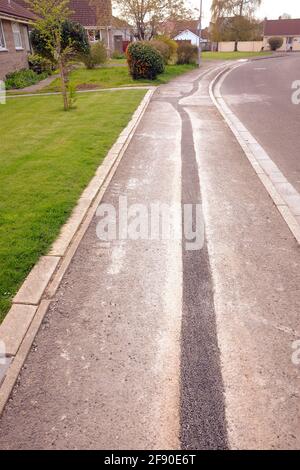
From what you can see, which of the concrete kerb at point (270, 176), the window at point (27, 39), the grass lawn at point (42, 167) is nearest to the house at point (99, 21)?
the window at point (27, 39)

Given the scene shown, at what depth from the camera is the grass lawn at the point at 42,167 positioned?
4.68 m

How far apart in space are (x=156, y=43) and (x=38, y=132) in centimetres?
1838

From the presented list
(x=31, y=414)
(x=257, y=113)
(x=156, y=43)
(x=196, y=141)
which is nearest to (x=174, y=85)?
(x=156, y=43)

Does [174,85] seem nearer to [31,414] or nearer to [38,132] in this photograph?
[38,132]

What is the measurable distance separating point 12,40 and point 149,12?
12.7m

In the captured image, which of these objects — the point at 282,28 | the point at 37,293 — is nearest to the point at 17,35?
the point at 37,293

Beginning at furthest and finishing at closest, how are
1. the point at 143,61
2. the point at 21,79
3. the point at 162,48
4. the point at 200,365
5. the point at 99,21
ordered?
the point at 99,21
the point at 162,48
the point at 21,79
the point at 143,61
the point at 200,365

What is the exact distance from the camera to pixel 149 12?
96.5 feet

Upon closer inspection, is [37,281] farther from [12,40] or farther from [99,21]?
[99,21]

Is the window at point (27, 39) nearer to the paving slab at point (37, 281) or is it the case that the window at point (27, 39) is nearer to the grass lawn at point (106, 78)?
the grass lawn at point (106, 78)

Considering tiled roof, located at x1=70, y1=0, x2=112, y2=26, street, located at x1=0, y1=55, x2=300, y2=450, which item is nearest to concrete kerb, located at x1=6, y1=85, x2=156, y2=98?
street, located at x1=0, y1=55, x2=300, y2=450

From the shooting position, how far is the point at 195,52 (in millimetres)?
31031

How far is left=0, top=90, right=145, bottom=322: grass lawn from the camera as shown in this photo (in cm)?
468

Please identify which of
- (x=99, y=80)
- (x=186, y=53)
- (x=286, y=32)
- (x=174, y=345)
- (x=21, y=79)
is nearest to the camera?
(x=174, y=345)
